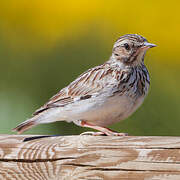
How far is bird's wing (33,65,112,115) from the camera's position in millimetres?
5301

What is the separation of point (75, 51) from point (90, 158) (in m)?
3.39

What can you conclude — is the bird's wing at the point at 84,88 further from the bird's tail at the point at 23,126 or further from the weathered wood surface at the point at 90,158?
the weathered wood surface at the point at 90,158

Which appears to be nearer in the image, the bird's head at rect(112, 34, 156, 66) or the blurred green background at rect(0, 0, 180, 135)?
the bird's head at rect(112, 34, 156, 66)

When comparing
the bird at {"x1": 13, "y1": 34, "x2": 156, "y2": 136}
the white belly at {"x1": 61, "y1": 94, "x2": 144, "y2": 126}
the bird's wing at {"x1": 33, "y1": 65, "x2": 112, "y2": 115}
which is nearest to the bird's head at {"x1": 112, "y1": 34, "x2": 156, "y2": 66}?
the bird at {"x1": 13, "y1": 34, "x2": 156, "y2": 136}

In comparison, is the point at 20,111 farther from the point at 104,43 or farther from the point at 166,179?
the point at 166,179

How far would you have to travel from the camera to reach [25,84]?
6930mm

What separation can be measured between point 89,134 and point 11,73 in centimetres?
280

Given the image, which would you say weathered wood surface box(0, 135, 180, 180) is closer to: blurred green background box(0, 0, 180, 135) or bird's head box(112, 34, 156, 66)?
bird's head box(112, 34, 156, 66)

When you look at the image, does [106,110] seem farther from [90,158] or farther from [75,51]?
[75,51]

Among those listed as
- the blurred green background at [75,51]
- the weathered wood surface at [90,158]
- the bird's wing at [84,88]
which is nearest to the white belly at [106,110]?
the bird's wing at [84,88]

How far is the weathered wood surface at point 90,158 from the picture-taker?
3.64 m

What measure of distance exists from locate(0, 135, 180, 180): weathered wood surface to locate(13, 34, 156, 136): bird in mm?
943

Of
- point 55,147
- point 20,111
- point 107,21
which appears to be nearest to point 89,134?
point 55,147

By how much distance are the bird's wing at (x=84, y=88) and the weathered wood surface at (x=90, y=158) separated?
120 cm
